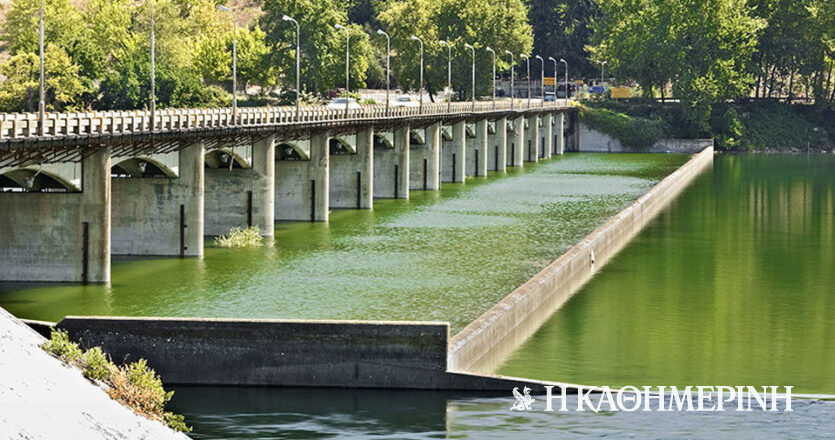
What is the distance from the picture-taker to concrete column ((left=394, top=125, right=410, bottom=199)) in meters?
111

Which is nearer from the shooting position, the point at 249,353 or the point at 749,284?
the point at 249,353

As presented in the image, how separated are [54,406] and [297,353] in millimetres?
9252

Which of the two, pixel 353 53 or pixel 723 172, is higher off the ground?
pixel 353 53

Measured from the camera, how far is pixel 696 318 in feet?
188

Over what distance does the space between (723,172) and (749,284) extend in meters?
88.6

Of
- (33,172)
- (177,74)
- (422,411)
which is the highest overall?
(177,74)

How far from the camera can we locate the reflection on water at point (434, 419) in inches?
1507

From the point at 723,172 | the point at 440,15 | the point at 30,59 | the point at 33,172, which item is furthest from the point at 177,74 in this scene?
the point at 33,172

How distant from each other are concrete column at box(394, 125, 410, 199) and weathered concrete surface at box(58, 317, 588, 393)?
6795cm

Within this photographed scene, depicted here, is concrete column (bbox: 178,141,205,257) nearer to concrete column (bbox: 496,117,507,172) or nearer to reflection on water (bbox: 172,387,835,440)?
reflection on water (bbox: 172,387,835,440)

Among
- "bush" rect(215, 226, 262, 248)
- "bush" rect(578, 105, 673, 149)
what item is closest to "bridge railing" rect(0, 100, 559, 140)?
"bush" rect(215, 226, 262, 248)

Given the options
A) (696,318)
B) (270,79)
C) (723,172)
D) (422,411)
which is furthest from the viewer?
(270,79)

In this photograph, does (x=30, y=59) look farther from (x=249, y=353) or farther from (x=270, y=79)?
(x=249, y=353)

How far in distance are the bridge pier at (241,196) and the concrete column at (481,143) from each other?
206ft
